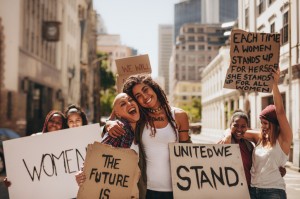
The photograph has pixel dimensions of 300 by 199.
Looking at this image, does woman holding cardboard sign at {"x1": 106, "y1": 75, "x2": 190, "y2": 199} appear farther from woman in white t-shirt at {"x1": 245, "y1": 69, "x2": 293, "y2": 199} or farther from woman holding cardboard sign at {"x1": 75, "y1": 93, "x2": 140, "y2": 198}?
woman in white t-shirt at {"x1": 245, "y1": 69, "x2": 293, "y2": 199}

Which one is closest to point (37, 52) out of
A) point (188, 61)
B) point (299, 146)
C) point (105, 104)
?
point (299, 146)

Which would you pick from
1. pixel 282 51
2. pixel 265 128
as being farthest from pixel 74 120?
pixel 282 51

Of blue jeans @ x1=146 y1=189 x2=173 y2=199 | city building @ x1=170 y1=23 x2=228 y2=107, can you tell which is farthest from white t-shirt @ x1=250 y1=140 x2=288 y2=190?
city building @ x1=170 y1=23 x2=228 y2=107

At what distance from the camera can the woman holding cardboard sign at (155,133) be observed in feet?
12.3

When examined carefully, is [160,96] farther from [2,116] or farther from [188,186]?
[2,116]

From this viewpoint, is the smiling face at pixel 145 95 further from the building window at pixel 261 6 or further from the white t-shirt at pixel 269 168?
the building window at pixel 261 6

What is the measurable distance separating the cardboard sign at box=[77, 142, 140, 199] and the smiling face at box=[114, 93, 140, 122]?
0.27 meters

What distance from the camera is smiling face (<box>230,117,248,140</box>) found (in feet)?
14.6

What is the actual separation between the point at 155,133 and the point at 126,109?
Result: 331mm

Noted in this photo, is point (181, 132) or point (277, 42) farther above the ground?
point (277, 42)

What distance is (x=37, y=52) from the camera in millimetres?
28219

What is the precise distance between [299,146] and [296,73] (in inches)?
213

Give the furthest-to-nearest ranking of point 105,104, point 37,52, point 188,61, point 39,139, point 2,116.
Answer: point 188,61 < point 105,104 < point 37,52 < point 2,116 < point 39,139

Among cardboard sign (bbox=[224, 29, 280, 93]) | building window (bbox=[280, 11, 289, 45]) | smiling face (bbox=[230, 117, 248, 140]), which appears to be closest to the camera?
smiling face (bbox=[230, 117, 248, 140])
